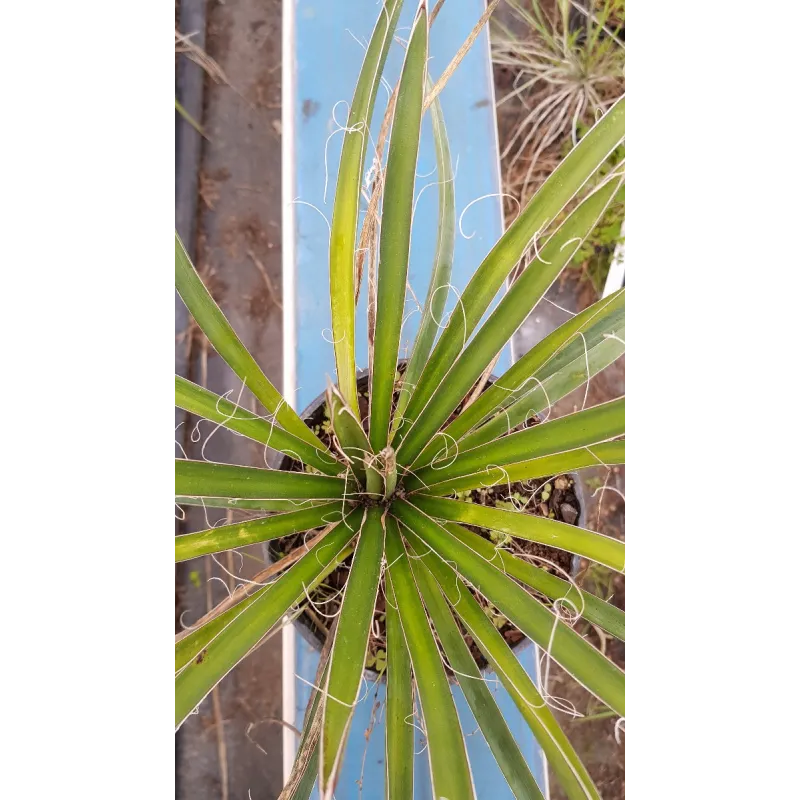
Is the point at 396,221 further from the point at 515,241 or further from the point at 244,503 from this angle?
the point at 244,503

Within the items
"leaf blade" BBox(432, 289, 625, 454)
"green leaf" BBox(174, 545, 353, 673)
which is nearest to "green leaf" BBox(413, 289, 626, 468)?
"leaf blade" BBox(432, 289, 625, 454)

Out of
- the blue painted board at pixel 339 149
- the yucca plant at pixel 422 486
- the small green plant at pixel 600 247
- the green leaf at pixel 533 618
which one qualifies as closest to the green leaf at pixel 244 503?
the yucca plant at pixel 422 486

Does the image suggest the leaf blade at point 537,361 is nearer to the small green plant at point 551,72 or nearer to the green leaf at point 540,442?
the green leaf at point 540,442

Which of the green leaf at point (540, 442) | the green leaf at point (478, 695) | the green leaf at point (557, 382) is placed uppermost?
the green leaf at point (557, 382)
